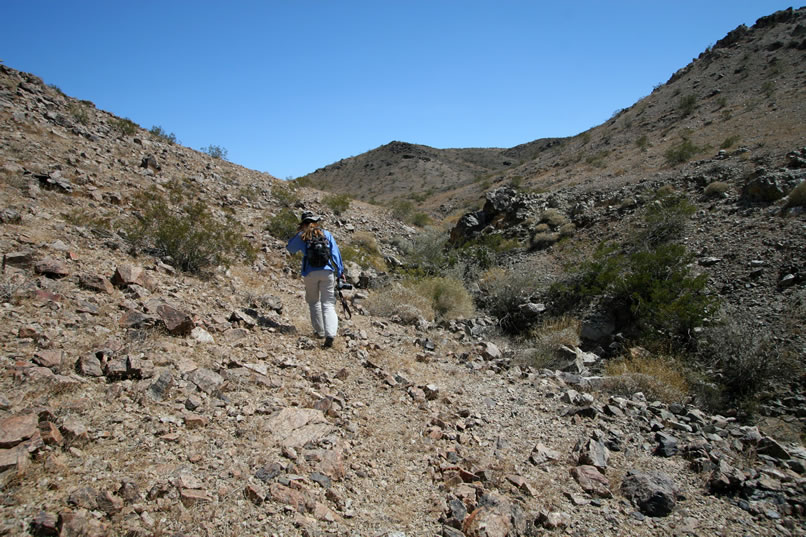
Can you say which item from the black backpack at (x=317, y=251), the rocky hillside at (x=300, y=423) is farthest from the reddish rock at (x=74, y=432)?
the black backpack at (x=317, y=251)

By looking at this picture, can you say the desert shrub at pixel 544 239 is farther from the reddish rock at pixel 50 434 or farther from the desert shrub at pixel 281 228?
the reddish rock at pixel 50 434

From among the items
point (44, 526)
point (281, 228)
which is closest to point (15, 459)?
point (44, 526)

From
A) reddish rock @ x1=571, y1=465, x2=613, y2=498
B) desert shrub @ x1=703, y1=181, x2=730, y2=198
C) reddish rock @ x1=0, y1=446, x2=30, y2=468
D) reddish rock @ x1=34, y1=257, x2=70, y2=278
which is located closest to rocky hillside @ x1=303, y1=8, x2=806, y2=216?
desert shrub @ x1=703, y1=181, x2=730, y2=198

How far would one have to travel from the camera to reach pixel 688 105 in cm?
2512

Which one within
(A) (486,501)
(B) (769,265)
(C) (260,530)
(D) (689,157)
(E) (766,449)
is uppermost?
(D) (689,157)

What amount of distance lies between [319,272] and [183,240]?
2.66 meters

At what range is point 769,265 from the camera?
676cm

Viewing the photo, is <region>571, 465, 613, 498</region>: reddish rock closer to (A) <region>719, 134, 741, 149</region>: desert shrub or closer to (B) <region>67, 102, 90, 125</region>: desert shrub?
(B) <region>67, 102, 90, 125</region>: desert shrub

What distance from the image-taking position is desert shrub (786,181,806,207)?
25.1 feet

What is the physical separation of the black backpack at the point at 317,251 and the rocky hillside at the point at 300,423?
97 centimetres

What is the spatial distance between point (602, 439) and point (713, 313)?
12.1ft

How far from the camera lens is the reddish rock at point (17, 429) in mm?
2178

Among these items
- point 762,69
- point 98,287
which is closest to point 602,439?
point 98,287

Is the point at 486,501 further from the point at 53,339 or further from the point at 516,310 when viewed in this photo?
the point at 516,310
